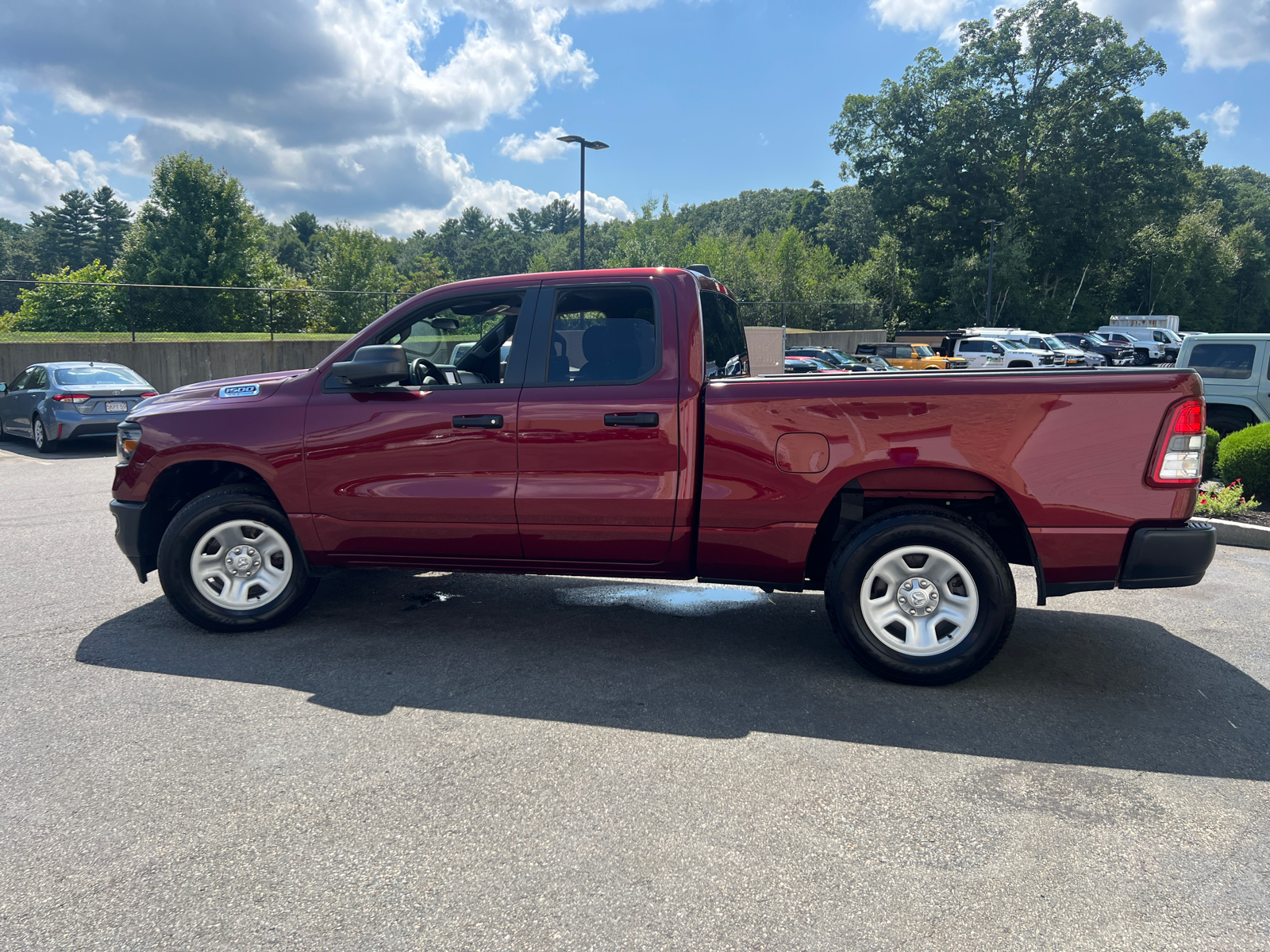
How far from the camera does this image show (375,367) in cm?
446

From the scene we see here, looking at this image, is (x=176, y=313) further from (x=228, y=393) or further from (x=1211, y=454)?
(x=1211, y=454)

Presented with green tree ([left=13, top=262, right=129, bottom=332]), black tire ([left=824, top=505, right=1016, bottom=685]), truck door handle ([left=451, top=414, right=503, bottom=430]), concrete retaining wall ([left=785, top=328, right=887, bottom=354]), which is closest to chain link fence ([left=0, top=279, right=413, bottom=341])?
green tree ([left=13, top=262, right=129, bottom=332])

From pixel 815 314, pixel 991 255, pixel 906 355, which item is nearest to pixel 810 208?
pixel 991 255

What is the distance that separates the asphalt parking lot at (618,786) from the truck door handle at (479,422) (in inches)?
48.1

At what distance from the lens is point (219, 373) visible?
832 inches

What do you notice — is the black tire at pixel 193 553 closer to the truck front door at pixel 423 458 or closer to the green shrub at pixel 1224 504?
the truck front door at pixel 423 458

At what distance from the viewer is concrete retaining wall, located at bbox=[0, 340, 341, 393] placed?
730 inches

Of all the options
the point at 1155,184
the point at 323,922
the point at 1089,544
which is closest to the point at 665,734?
the point at 323,922

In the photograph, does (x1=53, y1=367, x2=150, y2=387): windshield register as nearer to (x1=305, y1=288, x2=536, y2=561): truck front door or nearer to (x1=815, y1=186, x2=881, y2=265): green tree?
(x1=305, y1=288, x2=536, y2=561): truck front door

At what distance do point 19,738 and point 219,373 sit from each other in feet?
63.8

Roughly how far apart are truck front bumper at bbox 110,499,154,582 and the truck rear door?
2.32 m

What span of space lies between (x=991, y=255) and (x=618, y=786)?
55623 millimetres

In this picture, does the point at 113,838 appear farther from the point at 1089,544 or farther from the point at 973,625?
the point at 1089,544

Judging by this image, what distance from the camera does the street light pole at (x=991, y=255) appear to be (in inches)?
2058
